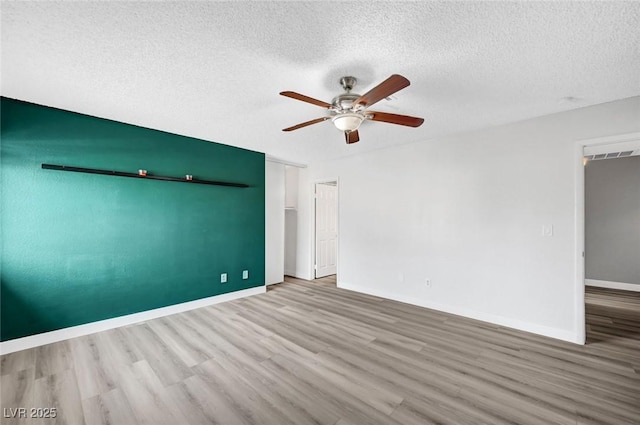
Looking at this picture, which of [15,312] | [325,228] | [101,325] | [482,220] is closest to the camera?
[15,312]

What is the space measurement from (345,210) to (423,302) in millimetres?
2067

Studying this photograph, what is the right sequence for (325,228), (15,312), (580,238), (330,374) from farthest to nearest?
(325,228) < (580,238) < (15,312) < (330,374)

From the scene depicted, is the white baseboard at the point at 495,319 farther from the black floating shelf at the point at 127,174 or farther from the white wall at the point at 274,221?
the black floating shelf at the point at 127,174

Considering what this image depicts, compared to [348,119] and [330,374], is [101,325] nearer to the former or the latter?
[330,374]

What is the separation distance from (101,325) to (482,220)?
488cm

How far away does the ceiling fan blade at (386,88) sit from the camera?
5.54ft

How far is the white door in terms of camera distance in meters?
5.79

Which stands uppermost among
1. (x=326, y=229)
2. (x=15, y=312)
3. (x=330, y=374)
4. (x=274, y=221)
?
(x=274, y=221)

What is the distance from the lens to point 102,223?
10.3 feet

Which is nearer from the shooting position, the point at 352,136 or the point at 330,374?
the point at 330,374

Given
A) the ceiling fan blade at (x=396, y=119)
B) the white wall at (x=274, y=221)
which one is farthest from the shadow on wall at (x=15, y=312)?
the ceiling fan blade at (x=396, y=119)

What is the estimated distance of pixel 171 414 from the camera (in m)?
1.77

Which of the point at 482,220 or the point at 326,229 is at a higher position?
the point at 482,220

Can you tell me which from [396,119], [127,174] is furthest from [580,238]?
[127,174]
